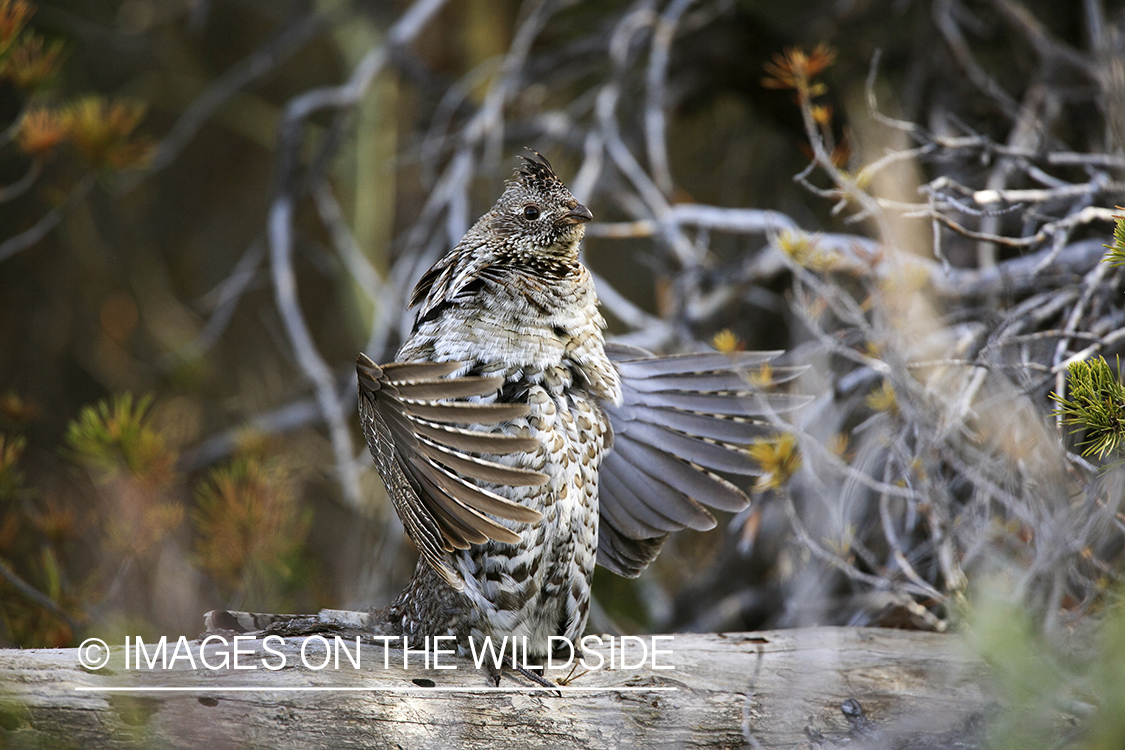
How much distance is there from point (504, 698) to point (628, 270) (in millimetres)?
4672

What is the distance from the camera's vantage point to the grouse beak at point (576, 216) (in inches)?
94.5

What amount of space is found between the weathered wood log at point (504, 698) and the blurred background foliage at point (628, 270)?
0.57 ft

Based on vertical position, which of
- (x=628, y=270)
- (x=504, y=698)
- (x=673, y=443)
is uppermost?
(x=628, y=270)

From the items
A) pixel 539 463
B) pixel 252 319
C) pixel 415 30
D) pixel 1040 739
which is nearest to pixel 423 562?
pixel 539 463

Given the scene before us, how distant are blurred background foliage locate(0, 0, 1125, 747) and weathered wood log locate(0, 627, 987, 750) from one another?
17 cm

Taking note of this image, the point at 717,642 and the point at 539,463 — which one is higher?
the point at 539,463

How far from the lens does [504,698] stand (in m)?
2.11

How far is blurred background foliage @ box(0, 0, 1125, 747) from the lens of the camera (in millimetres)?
2432

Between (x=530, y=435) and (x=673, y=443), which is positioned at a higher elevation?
(x=673, y=443)

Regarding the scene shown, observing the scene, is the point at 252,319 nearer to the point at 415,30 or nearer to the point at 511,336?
the point at 415,30

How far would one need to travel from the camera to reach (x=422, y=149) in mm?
4191

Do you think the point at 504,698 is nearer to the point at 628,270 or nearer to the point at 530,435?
the point at 530,435

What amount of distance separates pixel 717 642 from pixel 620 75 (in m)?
2.40

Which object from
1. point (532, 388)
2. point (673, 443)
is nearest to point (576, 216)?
point (532, 388)
